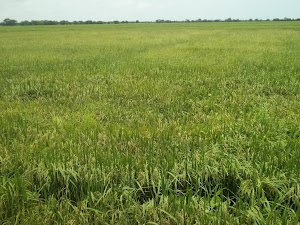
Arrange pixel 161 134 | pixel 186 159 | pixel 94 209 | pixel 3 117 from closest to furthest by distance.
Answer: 1. pixel 94 209
2. pixel 186 159
3. pixel 161 134
4. pixel 3 117

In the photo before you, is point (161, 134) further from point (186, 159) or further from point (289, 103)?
point (289, 103)

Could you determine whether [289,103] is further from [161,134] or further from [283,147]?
[161,134]

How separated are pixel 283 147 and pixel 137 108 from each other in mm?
3729

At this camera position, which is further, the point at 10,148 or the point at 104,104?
the point at 104,104

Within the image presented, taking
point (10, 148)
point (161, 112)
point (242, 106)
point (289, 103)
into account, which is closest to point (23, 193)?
point (10, 148)

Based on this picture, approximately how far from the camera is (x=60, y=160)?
4.39m

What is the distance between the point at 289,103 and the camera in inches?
311

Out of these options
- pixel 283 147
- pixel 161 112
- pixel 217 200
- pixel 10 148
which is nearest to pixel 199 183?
pixel 217 200

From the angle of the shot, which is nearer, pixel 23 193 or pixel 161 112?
pixel 23 193

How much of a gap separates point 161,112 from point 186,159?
10.6ft

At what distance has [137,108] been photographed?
25.2 feet

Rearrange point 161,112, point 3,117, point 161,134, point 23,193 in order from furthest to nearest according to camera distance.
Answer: point 161,112 < point 3,117 < point 161,134 < point 23,193

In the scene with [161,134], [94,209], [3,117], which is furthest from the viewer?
[3,117]

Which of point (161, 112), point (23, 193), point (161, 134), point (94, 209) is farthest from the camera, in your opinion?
point (161, 112)
